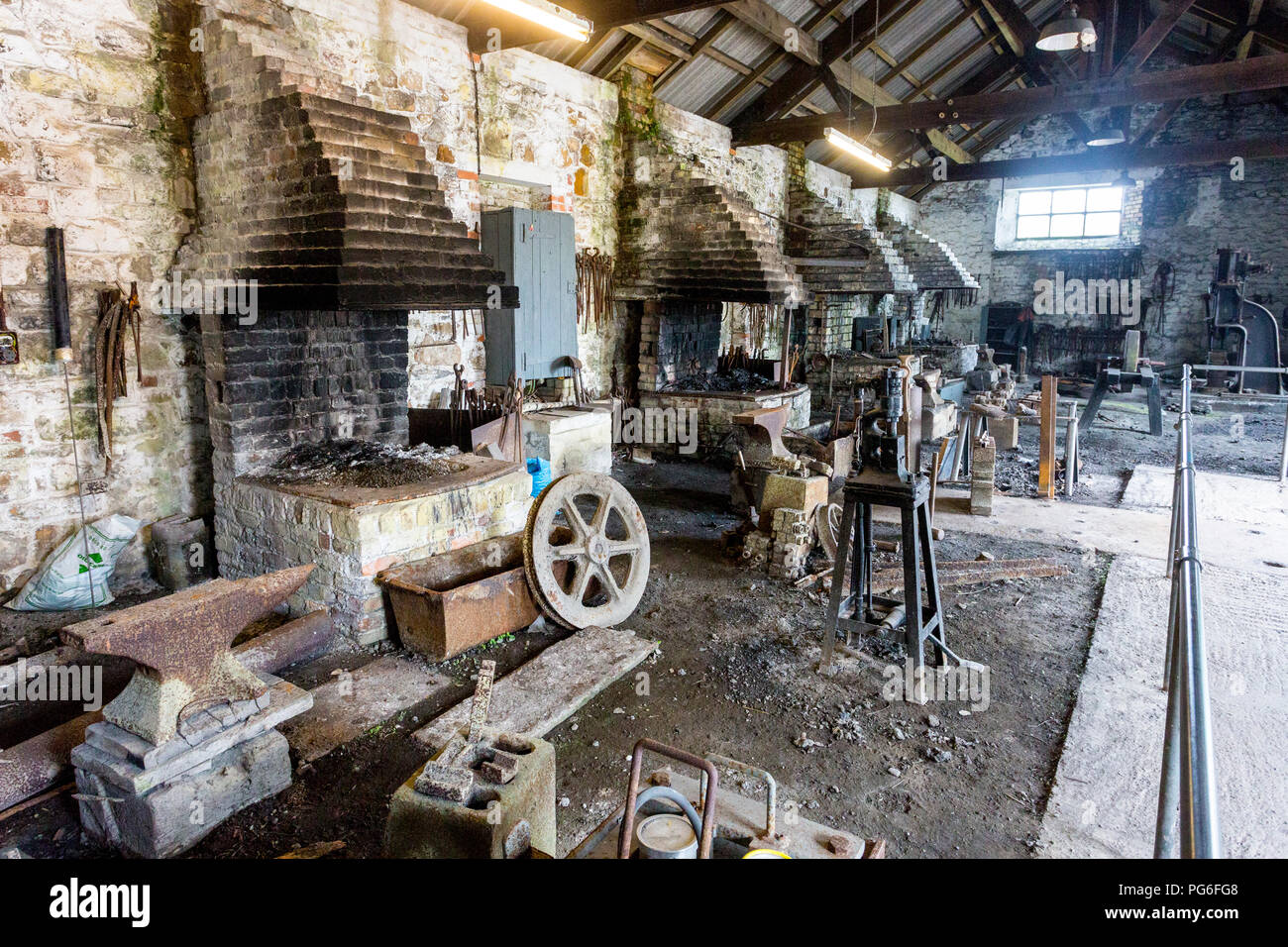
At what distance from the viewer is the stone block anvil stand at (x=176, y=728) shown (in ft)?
9.53

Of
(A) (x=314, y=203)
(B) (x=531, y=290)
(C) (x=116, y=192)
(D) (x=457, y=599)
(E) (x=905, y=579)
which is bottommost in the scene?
(D) (x=457, y=599)

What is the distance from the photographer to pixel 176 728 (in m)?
3.00

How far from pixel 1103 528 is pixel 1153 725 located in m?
3.73

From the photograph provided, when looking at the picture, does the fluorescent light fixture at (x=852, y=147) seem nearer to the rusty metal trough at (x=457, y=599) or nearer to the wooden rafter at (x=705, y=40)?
the wooden rafter at (x=705, y=40)

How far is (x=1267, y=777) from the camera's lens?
339 centimetres

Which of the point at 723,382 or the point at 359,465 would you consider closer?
the point at 359,465

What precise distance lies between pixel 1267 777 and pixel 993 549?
132 inches

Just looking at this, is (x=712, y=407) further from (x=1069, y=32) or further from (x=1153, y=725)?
(x=1153, y=725)

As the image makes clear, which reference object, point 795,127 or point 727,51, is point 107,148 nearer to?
point 727,51

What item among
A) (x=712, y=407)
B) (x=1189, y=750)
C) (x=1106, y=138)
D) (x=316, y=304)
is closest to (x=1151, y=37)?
(x=1106, y=138)

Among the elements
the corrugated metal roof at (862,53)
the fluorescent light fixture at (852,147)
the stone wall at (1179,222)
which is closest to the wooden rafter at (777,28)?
the corrugated metal roof at (862,53)

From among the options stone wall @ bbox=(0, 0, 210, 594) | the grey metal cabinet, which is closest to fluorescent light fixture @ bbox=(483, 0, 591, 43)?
the grey metal cabinet

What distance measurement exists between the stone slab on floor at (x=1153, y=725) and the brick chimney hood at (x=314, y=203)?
14.0ft

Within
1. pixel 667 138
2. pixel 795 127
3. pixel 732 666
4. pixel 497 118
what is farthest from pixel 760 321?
pixel 732 666
